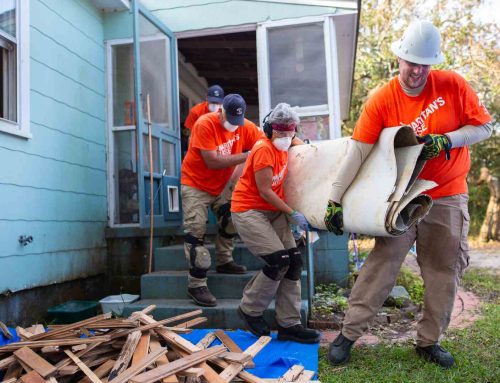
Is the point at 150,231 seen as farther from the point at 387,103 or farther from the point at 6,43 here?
the point at 387,103

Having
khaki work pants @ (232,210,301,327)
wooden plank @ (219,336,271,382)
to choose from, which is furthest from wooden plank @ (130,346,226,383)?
khaki work pants @ (232,210,301,327)

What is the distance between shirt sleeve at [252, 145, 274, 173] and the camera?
336 centimetres

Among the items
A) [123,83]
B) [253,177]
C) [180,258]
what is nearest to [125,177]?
[123,83]

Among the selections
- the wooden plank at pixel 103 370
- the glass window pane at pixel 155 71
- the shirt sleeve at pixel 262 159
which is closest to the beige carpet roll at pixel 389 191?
the shirt sleeve at pixel 262 159

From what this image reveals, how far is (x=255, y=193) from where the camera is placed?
355 centimetres

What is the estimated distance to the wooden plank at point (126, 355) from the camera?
2.66 meters

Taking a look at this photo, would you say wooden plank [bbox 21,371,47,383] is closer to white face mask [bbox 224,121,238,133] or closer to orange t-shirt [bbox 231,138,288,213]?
orange t-shirt [bbox 231,138,288,213]

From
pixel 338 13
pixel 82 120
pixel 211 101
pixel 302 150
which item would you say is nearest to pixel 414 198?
pixel 302 150

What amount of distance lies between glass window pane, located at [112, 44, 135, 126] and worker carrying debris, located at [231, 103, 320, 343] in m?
2.79

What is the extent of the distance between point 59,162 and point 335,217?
3.10m

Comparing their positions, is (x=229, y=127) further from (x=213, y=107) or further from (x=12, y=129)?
(x=12, y=129)

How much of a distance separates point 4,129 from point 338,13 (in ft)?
12.2

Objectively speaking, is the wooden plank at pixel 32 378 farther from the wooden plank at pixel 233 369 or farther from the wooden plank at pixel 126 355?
the wooden plank at pixel 233 369

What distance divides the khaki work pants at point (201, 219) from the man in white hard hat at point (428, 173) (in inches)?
56.0
